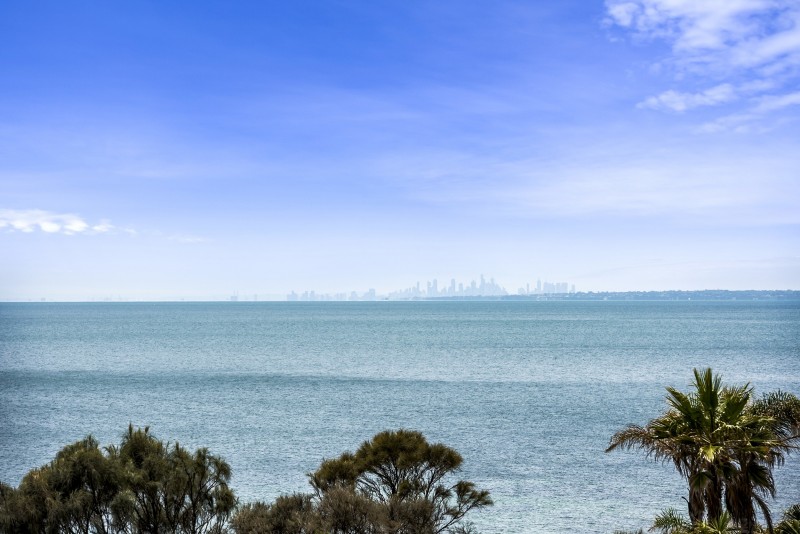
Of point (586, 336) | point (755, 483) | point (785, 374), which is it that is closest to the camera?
point (755, 483)

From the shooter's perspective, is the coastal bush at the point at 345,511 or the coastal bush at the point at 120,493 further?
the coastal bush at the point at 120,493

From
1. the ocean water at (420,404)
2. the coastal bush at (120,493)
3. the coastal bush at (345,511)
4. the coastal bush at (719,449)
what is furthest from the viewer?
the ocean water at (420,404)

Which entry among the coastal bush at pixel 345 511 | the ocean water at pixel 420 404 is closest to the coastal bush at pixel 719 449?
the coastal bush at pixel 345 511

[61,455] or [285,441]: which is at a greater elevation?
[61,455]

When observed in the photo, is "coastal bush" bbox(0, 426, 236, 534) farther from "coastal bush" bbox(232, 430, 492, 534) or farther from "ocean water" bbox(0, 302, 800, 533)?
"ocean water" bbox(0, 302, 800, 533)

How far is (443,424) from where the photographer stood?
182 ft

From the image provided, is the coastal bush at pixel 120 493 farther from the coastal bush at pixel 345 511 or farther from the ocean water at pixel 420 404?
the ocean water at pixel 420 404

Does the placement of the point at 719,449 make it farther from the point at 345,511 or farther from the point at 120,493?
the point at 120,493

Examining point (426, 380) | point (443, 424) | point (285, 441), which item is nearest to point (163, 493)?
point (285, 441)

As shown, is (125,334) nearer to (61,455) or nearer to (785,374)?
(785,374)

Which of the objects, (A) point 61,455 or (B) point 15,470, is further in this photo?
(B) point 15,470

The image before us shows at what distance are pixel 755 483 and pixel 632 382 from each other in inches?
2554

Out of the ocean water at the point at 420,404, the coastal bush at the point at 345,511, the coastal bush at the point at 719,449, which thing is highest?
the coastal bush at the point at 719,449

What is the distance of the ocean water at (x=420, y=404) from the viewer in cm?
3691
